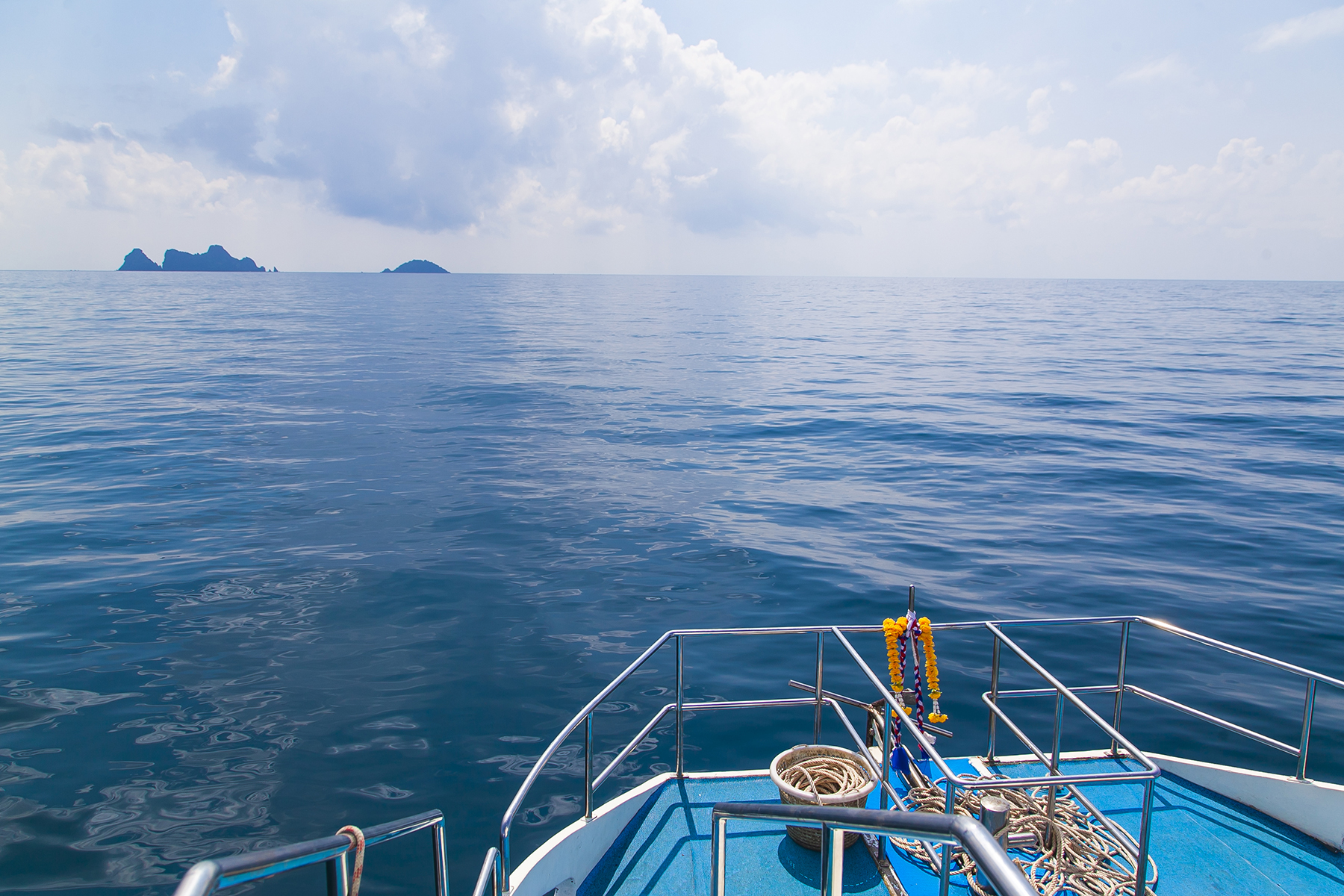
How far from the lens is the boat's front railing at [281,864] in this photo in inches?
65.0

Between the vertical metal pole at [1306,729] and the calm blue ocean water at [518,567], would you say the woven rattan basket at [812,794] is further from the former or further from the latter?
the vertical metal pole at [1306,729]

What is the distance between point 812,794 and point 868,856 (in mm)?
751

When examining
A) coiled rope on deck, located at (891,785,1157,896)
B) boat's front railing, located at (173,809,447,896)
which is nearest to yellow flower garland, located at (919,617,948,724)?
coiled rope on deck, located at (891,785,1157,896)

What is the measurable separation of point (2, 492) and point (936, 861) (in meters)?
19.4

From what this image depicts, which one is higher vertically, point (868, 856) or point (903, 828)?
point (903, 828)

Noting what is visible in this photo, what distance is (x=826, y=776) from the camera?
545 centimetres

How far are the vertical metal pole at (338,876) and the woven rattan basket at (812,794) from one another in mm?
2786

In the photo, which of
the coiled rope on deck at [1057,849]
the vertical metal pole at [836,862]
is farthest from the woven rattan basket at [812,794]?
the vertical metal pole at [836,862]

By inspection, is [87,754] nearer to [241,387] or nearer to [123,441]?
[123,441]

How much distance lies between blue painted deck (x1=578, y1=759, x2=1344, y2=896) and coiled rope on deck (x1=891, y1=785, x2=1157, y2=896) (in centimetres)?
21

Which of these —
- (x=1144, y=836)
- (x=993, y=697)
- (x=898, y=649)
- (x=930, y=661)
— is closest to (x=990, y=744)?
(x=993, y=697)

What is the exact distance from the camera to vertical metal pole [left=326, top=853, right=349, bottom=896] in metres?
2.41

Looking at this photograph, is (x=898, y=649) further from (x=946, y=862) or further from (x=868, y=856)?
(x=946, y=862)

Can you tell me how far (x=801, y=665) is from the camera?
986 centimetres
